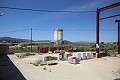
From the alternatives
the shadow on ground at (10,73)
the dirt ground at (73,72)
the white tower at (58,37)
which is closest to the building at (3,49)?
the white tower at (58,37)

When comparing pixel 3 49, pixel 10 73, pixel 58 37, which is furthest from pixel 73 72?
pixel 58 37

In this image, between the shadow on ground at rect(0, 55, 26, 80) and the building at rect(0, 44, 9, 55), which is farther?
the building at rect(0, 44, 9, 55)

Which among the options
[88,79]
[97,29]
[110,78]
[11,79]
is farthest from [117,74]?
[97,29]

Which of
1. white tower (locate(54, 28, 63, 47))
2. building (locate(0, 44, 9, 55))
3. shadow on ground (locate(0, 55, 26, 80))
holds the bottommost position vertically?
shadow on ground (locate(0, 55, 26, 80))

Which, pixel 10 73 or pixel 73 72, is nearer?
pixel 10 73

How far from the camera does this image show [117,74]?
1323cm

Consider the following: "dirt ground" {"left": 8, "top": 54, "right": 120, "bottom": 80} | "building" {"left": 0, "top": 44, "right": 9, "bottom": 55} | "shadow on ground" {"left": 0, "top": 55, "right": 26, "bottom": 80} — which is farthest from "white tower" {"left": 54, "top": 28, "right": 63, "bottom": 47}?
"shadow on ground" {"left": 0, "top": 55, "right": 26, "bottom": 80}

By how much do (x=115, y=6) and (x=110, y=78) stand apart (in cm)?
847

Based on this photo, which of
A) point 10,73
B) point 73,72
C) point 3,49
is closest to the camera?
point 10,73

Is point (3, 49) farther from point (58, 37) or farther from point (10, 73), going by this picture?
point (10, 73)

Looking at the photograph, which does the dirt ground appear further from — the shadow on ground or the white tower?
the white tower

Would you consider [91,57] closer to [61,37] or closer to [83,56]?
[83,56]

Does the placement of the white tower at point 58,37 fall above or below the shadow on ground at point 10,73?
above

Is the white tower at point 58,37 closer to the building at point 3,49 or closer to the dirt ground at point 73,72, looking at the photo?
the building at point 3,49
